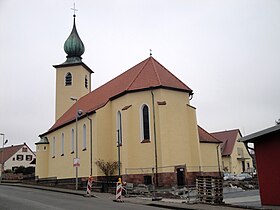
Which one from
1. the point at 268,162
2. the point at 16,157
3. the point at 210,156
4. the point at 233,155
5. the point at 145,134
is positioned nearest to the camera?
the point at 268,162

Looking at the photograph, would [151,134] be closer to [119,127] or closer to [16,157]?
[119,127]

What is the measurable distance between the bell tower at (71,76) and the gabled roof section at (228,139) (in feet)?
77.3

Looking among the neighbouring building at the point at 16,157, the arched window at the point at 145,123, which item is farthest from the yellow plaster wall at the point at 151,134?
the neighbouring building at the point at 16,157

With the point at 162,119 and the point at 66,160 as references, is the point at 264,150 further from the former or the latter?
the point at 66,160

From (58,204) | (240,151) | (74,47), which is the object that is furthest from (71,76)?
(58,204)

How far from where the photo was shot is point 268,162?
14.3 m

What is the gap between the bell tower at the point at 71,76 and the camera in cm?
4566

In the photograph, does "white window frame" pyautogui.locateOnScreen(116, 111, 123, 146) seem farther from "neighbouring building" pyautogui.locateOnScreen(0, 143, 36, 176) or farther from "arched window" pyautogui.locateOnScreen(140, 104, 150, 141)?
"neighbouring building" pyautogui.locateOnScreen(0, 143, 36, 176)

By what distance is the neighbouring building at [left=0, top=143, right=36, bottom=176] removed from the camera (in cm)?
7275

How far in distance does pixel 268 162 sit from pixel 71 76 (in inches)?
1395

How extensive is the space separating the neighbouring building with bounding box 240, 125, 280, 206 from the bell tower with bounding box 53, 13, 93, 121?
33.4 metres

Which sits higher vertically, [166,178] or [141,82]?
[141,82]

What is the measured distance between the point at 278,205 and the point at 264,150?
223cm

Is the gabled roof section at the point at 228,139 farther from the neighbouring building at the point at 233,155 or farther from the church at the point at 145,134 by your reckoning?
the church at the point at 145,134
